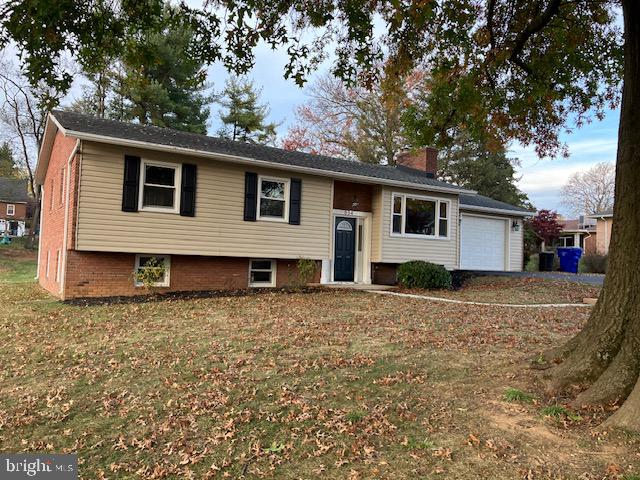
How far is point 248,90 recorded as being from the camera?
3284 cm

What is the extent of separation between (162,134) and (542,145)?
9.51 m

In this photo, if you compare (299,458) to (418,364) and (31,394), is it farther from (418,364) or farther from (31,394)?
(31,394)

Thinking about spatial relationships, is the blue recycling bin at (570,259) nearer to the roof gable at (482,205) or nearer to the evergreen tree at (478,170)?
the roof gable at (482,205)

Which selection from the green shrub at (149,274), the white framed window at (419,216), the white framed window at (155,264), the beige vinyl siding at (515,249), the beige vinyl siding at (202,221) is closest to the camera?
the beige vinyl siding at (202,221)

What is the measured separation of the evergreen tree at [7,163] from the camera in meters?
39.7

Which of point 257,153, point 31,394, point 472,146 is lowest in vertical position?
point 31,394

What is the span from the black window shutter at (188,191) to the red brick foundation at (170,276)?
1282 millimetres

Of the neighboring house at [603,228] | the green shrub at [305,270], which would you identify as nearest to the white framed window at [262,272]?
the green shrub at [305,270]

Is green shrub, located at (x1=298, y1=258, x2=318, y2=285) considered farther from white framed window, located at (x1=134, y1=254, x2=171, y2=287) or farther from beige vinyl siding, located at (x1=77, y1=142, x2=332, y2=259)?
white framed window, located at (x1=134, y1=254, x2=171, y2=287)

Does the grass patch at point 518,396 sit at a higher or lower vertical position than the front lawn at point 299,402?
higher

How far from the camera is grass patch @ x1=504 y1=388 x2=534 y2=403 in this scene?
4.36m

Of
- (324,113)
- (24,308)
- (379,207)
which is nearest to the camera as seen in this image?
(24,308)

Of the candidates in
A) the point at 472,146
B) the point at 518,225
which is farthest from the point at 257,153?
the point at 472,146

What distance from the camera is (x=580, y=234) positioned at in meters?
40.2
